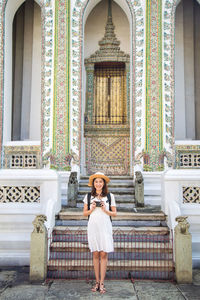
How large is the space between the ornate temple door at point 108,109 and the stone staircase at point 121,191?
1422mm

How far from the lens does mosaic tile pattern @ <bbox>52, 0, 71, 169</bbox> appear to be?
8602 mm

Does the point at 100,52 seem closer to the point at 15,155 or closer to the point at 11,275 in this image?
the point at 15,155

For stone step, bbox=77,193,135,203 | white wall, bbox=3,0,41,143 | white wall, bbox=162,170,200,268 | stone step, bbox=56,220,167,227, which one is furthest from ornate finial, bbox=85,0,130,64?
stone step, bbox=56,220,167,227

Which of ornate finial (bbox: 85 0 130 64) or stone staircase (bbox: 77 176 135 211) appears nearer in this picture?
stone staircase (bbox: 77 176 135 211)

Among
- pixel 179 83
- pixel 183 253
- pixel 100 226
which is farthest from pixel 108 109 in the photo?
pixel 100 226

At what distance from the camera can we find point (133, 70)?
28.9 feet

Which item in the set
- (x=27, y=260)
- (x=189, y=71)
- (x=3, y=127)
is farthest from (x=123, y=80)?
(x=27, y=260)

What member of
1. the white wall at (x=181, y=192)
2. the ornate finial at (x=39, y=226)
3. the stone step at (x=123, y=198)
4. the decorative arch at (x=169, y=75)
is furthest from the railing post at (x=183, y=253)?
the decorative arch at (x=169, y=75)

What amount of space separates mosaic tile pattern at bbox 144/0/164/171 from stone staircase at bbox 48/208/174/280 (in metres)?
2.46

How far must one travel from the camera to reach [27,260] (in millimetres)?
5887

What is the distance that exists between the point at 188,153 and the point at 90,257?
4476mm

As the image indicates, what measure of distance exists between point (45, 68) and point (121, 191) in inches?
157

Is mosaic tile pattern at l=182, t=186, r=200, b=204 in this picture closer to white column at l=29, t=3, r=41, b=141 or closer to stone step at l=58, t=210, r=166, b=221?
stone step at l=58, t=210, r=166, b=221

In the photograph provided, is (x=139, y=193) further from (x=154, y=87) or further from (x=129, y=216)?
(x=154, y=87)
